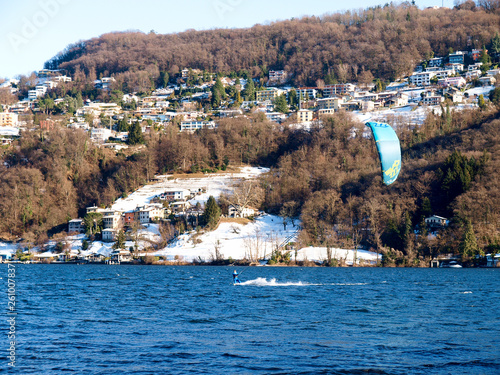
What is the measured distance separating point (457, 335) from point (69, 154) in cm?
7745

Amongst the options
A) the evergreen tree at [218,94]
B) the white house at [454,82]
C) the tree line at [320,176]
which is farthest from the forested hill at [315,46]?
the tree line at [320,176]

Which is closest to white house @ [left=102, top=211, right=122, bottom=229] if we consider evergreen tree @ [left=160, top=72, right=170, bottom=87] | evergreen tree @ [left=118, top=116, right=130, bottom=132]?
evergreen tree @ [left=118, top=116, right=130, bottom=132]

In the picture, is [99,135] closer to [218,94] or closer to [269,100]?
[218,94]

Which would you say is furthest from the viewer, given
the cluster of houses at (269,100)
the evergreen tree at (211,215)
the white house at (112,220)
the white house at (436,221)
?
the cluster of houses at (269,100)

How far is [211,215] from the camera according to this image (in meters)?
65.8

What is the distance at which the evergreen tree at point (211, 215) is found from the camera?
65438 mm

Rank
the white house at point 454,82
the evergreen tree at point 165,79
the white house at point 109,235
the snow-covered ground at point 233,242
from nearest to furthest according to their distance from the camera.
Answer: the snow-covered ground at point 233,242
the white house at point 109,235
the white house at point 454,82
the evergreen tree at point 165,79

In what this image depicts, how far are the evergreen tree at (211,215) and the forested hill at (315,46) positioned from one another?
79658 mm

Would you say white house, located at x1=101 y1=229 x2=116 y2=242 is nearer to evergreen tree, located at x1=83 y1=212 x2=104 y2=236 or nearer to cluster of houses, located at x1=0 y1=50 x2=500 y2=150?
evergreen tree, located at x1=83 y1=212 x2=104 y2=236

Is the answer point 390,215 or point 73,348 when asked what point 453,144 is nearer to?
point 390,215

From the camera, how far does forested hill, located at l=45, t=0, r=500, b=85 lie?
140375 millimetres

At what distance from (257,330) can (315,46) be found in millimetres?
145620

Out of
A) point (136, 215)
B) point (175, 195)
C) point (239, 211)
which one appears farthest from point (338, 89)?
point (136, 215)

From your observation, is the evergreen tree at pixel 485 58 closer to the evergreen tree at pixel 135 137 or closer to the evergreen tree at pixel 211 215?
the evergreen tree at pixel 135 137
